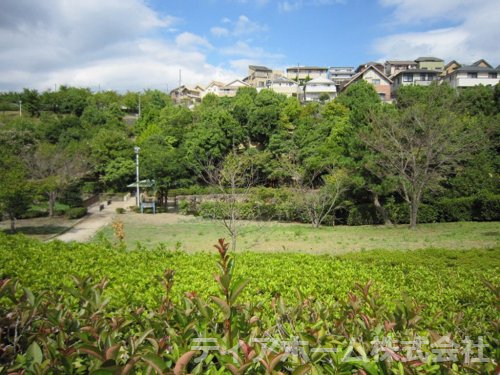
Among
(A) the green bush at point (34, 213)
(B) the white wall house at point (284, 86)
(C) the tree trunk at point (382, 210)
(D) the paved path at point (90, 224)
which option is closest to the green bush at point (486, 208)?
(C) the tree trunk at point (382, 210)

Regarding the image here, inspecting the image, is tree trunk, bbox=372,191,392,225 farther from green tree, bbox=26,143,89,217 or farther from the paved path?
green tree, bbox=26,143,89,217

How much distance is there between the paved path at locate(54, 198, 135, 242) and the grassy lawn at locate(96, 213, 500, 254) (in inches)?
36.1

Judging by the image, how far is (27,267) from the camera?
4.35 meters

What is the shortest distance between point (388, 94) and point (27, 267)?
57.7 metres

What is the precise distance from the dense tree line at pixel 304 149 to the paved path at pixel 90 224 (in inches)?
97.2

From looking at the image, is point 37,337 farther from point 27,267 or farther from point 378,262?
point 378,262

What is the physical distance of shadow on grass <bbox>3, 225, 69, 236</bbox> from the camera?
18214 mm

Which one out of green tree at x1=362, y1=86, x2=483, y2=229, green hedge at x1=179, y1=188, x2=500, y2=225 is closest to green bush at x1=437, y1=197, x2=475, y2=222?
green hedge at x1=179, y1=188, x2=500, y2=225

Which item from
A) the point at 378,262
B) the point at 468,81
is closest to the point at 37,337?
the point at 378,262

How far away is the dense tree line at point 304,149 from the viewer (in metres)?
17.6

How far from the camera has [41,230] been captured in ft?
62.1

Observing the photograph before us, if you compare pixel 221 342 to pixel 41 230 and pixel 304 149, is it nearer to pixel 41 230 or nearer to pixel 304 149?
pixel 41 230

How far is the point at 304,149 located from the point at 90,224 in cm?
1567

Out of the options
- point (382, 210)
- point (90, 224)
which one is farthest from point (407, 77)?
point (90, 224)
